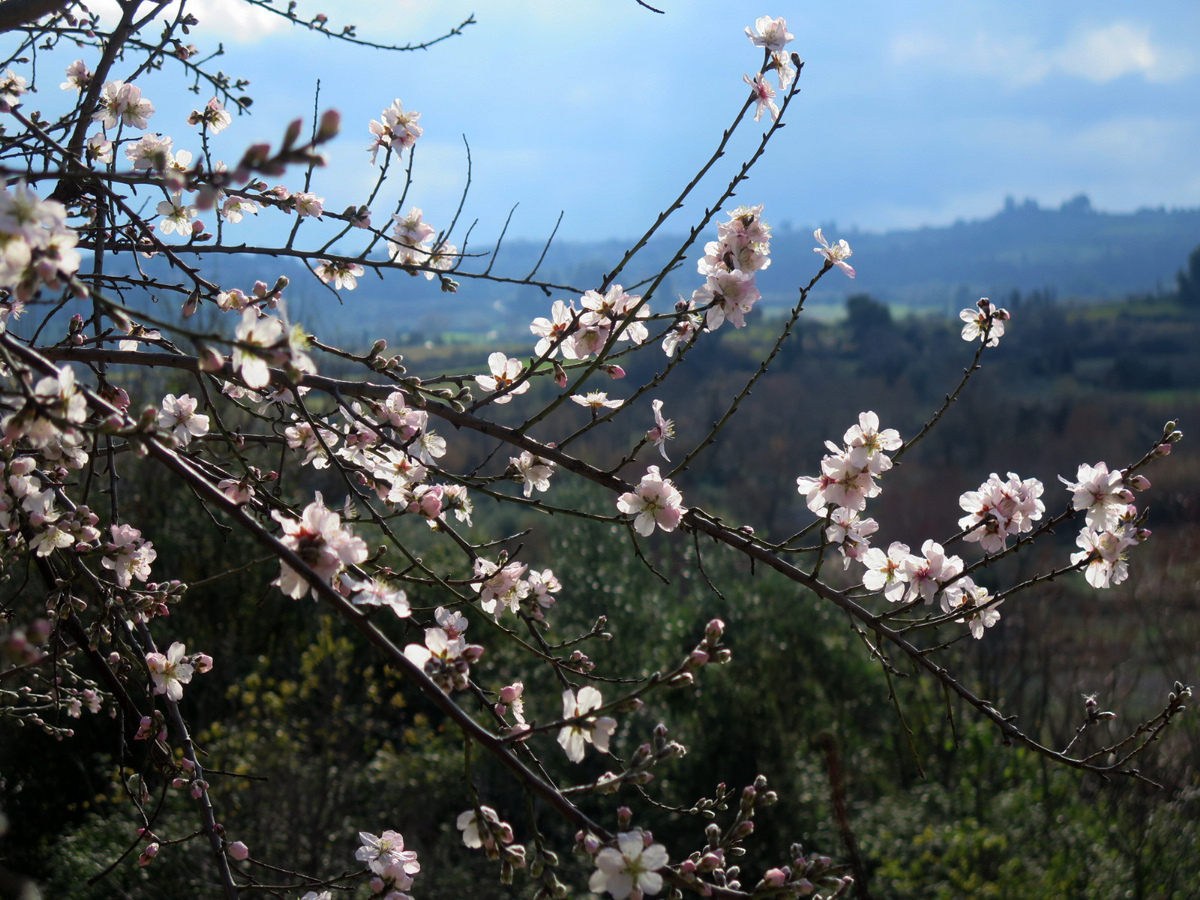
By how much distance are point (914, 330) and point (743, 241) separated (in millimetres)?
37504

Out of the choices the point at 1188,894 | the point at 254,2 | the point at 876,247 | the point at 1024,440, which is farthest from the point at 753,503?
the point at 876,247

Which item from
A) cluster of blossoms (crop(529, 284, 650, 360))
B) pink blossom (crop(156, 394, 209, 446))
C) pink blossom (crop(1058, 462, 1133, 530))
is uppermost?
cluster of blossoms (crop(529, 284, 650, 360))

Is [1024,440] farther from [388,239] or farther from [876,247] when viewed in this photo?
[876,247]

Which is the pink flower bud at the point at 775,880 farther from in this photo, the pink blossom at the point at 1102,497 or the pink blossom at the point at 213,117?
the pink blossom at the point at 213,117

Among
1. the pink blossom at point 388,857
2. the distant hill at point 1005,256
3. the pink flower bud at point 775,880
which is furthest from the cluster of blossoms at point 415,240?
the distant hill at point 1005,256

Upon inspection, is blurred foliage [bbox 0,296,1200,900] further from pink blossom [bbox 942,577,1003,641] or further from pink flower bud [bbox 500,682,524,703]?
pink blossom [bbox 942,577,1003,641]

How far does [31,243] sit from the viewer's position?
3.14ft

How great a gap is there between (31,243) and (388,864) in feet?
3.40

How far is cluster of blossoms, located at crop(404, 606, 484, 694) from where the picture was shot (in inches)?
43.6

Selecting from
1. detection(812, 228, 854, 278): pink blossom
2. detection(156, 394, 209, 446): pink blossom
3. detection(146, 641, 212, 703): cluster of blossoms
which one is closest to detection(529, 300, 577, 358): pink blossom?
detection(812, 228, 854, 278): pink blossom

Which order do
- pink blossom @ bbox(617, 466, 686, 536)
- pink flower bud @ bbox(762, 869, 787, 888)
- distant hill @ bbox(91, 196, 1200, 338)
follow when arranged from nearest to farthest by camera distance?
1. pink flower bud @ bbox(762, 869, 787, 888)
2. pink blossom @ bbox(617, 466, 686, 536)
3. distant hill @ bbox(91, 196, 1200, 338)

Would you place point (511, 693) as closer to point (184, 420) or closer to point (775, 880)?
point (775, 880)

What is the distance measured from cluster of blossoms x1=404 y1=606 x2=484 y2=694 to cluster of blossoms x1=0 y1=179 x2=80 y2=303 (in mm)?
603

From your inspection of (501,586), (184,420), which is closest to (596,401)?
(501,586)
